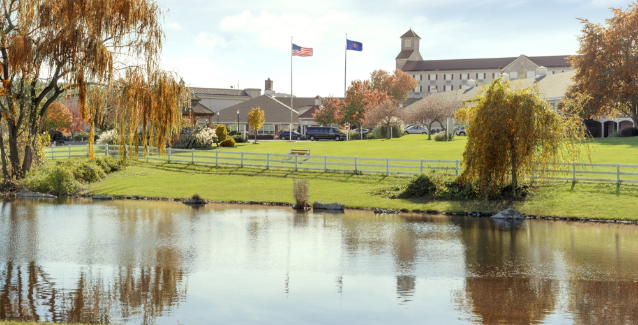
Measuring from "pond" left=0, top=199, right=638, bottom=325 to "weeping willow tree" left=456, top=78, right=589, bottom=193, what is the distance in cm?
337

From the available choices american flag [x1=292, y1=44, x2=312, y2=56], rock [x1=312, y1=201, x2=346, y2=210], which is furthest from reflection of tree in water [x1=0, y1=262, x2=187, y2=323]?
american flag [x1=292, y1=44, x2=312, y2=56]

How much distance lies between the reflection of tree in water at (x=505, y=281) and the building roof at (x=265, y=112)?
6635cm

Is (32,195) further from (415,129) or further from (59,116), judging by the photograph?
(415,129)

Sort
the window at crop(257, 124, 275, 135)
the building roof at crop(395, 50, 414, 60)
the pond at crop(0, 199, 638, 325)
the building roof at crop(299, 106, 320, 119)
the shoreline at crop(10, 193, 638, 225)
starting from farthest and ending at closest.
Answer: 1. the building roof at crop(395, 50, 414, 60)
2. the building roof at crop(299, 106, 320, 119)
3. the window at crop(257, 124, 275, 135)
4. the shoreline at crop(10, 193, 638, 225)
5. the pond at crop(0, 199, 638, 325)

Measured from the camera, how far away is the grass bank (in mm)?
22016

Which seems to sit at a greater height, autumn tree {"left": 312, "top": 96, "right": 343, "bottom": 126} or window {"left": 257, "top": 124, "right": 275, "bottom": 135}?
autumn tree {"left": 312, "top": 96, "right": 343, "bottom": 126}

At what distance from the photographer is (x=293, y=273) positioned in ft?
38.3

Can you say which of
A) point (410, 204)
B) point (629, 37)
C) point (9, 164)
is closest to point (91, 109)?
point (9, 164)

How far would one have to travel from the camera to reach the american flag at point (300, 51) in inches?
2536

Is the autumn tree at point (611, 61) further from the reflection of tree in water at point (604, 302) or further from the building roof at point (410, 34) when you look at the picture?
the building roof at point (410, 34)

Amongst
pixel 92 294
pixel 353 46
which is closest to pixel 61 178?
pixel 92 294

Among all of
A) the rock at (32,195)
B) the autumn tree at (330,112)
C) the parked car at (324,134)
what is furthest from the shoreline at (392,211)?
the autumn tree at (330,112)

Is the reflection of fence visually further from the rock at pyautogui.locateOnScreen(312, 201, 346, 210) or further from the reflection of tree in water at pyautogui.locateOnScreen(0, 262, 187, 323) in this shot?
the reflection of tree in water at pyautogui.locateOnScreen(0, 262, 187, 323)

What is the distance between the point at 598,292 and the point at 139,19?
17.3 meters
